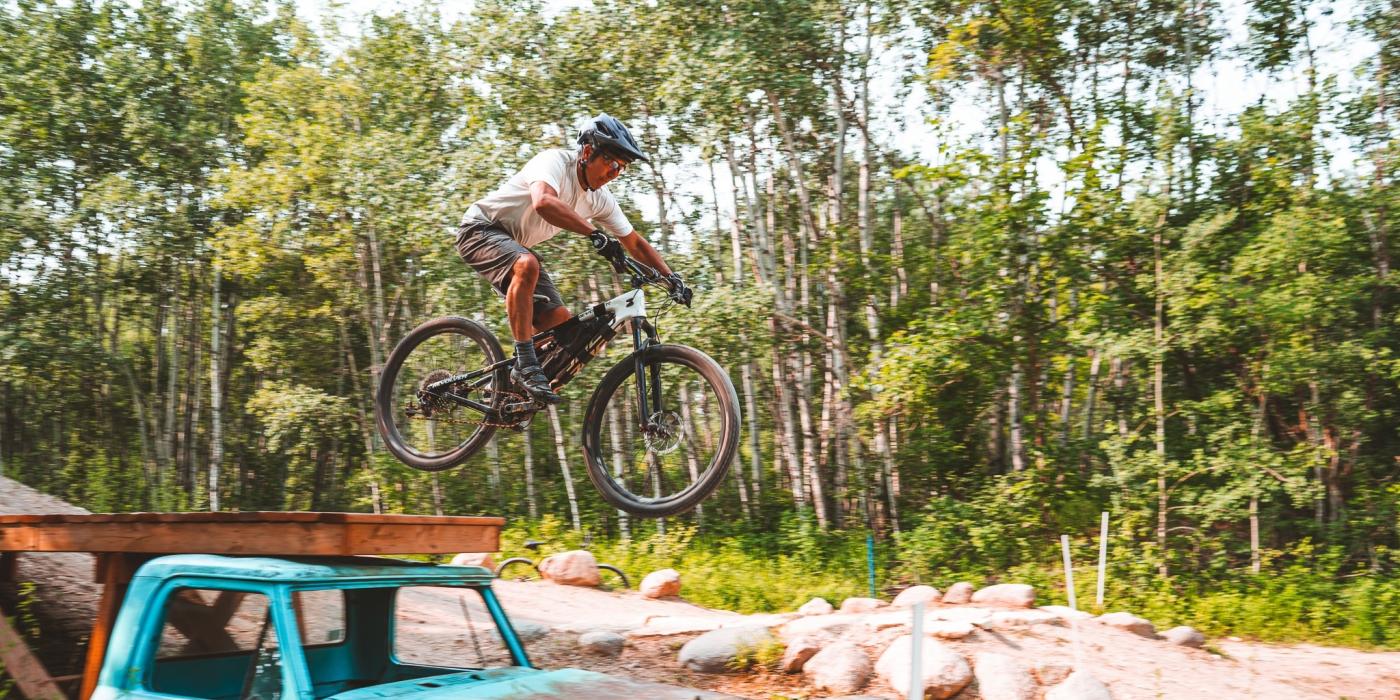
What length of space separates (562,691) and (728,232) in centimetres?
1603

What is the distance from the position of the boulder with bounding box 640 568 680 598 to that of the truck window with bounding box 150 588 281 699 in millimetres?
7545

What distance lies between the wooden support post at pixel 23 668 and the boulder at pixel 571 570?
6.62 m

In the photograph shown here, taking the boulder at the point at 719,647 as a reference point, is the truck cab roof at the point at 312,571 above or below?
above

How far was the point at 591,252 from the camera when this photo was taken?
14.3 metres

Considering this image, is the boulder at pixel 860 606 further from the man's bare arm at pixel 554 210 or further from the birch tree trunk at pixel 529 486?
the birch tree trunk at pixel 529 486

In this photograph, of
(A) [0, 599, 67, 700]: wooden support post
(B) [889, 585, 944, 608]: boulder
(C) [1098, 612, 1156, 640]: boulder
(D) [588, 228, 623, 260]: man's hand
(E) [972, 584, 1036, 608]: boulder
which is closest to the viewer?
(D) [588, 228, 623, 260]: man's hand

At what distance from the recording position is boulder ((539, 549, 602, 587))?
1117 centimetres

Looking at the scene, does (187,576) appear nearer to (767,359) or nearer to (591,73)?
(591,73)

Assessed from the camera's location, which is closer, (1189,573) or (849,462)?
(1189,573)

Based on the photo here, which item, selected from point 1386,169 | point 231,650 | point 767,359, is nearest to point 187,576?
point 231,650

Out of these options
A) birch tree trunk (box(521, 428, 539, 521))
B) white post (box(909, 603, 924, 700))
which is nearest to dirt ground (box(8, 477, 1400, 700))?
white post (box(909, 603, 924, 700))

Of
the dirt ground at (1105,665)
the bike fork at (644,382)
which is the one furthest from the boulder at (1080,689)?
the bike fork at (644,382)

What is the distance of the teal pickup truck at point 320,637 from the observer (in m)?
3.23

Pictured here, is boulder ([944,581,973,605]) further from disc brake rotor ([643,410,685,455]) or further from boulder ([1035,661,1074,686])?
disc brake rotor ([643,410,685,455])
